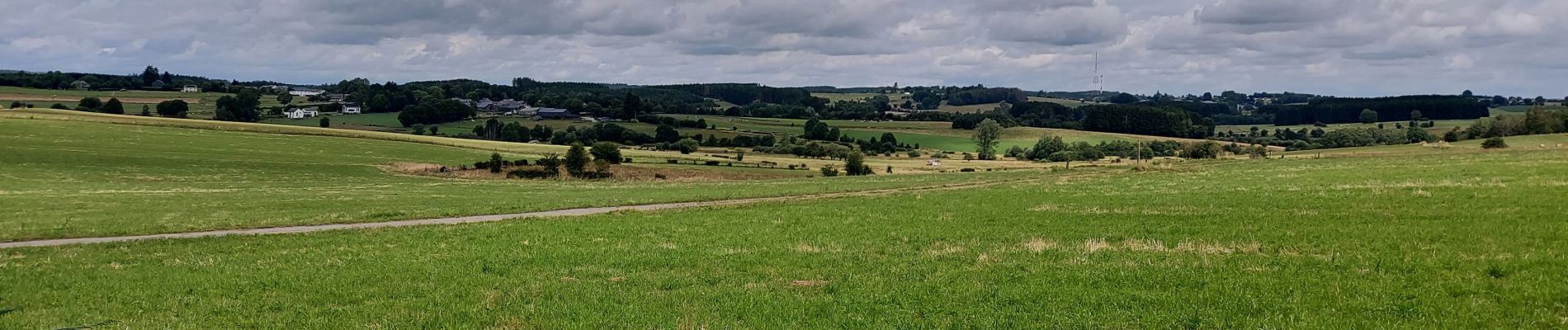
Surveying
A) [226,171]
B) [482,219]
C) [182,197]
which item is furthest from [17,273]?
[226,171]

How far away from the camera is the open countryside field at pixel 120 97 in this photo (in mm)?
144750

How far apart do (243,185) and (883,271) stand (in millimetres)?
51741

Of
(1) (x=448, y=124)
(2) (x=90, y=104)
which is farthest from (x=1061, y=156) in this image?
(2) (x=90, y=104)

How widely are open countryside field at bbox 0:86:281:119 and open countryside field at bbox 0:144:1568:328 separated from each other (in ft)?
487

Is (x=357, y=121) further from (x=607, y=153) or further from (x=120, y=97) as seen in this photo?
(x=607, y=153)

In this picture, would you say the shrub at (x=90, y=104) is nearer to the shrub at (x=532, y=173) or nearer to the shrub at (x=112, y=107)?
the shrub at (x=112, y=107)

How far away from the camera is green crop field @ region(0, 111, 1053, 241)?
3222 cm

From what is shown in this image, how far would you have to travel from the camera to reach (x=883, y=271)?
1591 centimetres

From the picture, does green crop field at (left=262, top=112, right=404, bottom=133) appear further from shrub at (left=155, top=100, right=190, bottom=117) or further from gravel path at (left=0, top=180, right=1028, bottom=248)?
gravel path at (left=0, top=180, right=1028, bottom=248)

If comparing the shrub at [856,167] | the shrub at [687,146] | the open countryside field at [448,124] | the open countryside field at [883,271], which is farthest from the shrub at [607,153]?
the open countryside field at [448,124]

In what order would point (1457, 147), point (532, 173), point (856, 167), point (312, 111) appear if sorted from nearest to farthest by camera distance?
point (532, 173) < point (1457, 147) < point (856, 167) < point (312, 111)

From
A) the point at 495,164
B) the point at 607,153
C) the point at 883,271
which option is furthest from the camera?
the point at 607,153

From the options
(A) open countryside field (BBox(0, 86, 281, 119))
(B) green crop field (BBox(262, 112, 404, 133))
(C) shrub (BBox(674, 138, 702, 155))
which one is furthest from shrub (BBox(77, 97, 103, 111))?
(C) shrub (BBox(674, 138, 702, 155))

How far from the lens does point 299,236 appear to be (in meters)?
24.7
